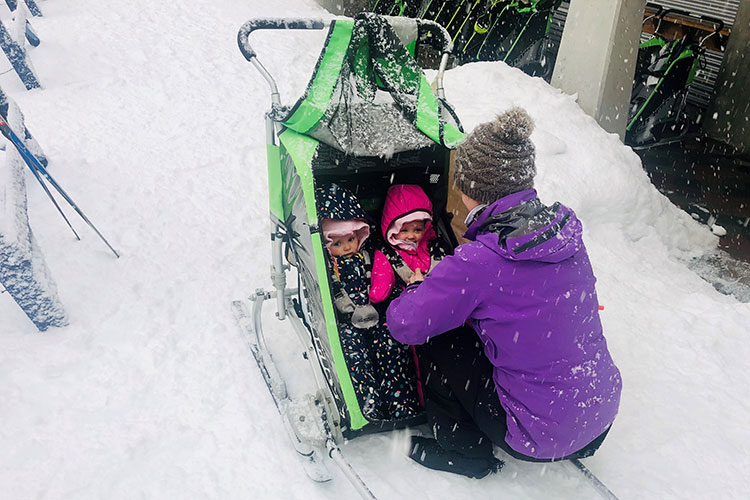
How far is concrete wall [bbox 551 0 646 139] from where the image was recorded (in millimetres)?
4660

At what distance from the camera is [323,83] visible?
2.30 meters

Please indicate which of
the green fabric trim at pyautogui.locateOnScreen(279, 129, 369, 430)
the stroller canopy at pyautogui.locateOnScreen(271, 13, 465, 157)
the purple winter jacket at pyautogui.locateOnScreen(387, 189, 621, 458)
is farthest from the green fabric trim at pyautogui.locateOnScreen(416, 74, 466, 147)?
the purple winter jacket at pyautogui.locateOnScreen(387, 189, 621, 458)

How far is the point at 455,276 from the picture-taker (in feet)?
5.69

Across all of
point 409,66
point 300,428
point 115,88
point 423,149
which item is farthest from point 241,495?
point 115,88

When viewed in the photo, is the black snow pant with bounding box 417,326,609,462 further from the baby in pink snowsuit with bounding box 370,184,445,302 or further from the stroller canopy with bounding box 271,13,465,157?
→ the stroller canopy with bounding box 271,13,465,157

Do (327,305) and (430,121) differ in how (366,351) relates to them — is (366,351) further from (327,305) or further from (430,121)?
(430,121)

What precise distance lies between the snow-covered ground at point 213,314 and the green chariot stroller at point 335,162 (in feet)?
0.68

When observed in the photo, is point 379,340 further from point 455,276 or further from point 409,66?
point 409,66

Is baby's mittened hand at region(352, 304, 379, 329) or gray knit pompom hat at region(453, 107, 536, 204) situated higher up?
gray knit pompom hat at region(453, 107, 536, 204)

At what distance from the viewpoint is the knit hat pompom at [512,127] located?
173cm

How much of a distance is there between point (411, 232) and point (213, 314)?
4.18 ft

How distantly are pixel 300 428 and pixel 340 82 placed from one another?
1.58 m

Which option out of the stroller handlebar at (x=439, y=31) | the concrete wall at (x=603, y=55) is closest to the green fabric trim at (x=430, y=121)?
the stroller handlebar at (x=439, y=31)

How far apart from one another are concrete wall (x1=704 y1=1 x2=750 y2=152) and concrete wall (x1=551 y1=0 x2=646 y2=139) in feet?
8.59
